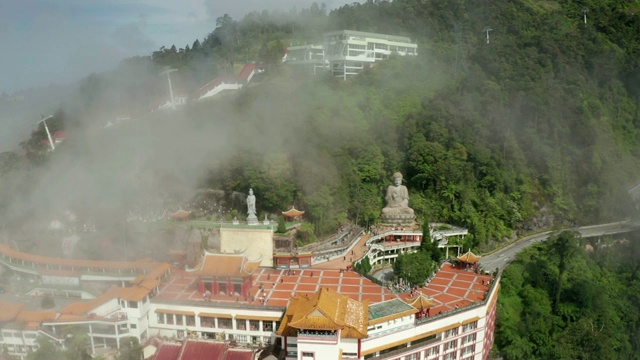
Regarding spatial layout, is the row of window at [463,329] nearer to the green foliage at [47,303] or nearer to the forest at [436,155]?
the forest at [436,155]

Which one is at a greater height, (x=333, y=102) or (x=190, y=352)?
(x=333, y=102)

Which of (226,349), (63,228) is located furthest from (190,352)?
(63,228)

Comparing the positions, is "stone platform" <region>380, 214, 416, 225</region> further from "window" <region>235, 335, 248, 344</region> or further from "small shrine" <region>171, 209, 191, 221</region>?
"window" <region>235, 335, 248, 344</region>

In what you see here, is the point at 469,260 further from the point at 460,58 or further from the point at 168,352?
the point at 460,58

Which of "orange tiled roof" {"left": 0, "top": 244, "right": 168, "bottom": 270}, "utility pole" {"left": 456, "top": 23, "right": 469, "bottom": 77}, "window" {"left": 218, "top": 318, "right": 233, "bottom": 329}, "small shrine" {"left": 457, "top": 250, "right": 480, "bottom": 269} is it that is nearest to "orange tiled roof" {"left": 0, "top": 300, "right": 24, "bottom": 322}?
"orange tiled roof" {"left": 0, "top": 244, "right": 168, "bottom": 270}

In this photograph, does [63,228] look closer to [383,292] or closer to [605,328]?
[383,292]

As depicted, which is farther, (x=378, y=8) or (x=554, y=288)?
(x=378, y=8)

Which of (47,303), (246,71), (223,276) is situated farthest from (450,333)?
(246,71)
